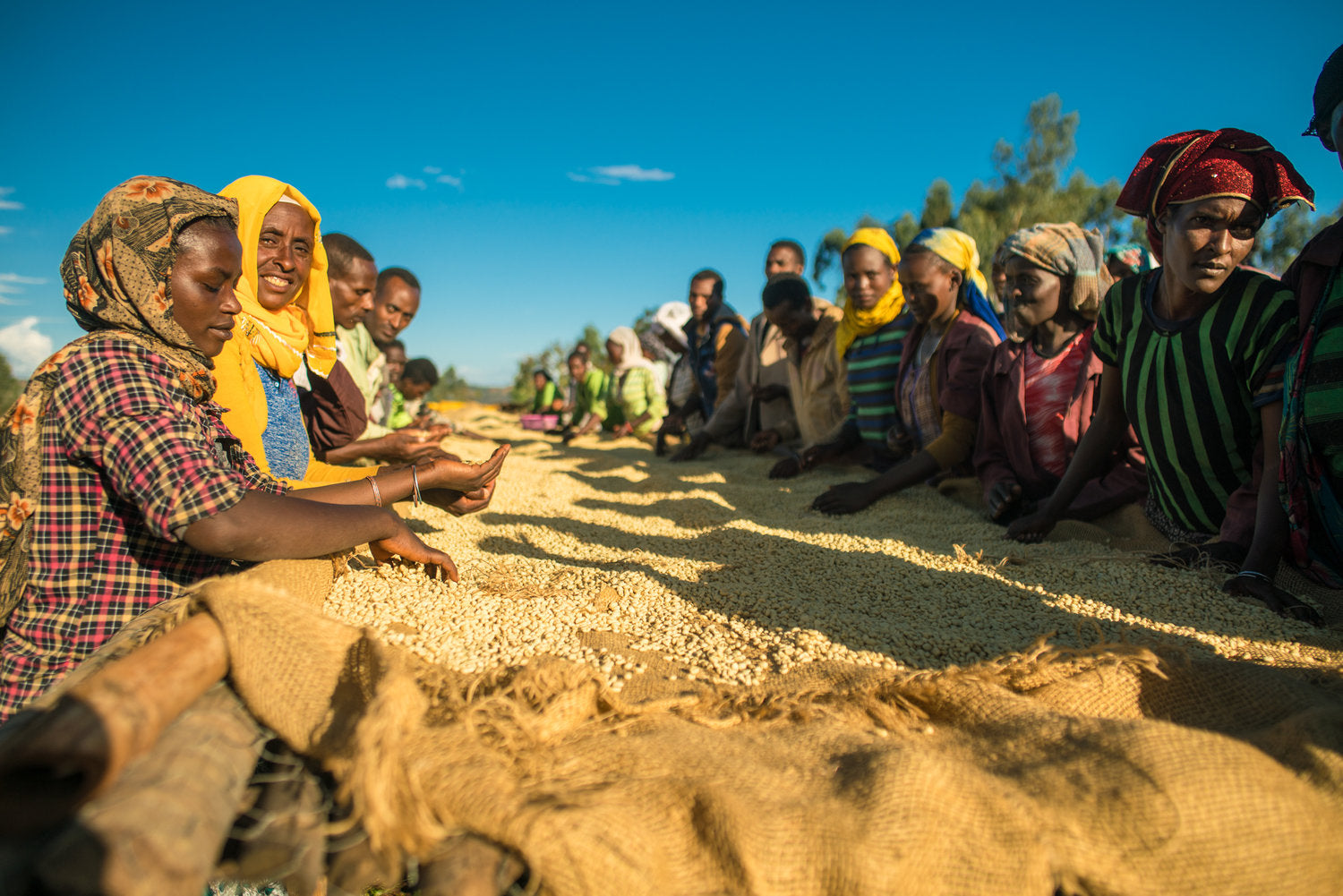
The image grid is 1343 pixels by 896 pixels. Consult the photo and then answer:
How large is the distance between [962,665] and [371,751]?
1.36 metres

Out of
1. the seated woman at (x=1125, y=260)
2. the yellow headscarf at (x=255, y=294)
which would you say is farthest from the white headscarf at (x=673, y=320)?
the yellow headscarf at (x=255, y=294)

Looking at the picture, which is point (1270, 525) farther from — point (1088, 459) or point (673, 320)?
point (673, 320)

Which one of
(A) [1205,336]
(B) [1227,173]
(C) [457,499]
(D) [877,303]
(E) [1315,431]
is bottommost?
(C) [457,499]

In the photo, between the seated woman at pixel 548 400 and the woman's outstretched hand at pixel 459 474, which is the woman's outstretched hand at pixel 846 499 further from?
the seated woman at pixel 548 400

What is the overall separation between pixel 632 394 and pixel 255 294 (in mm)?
7409

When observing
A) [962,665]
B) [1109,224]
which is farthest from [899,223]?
[962,665]

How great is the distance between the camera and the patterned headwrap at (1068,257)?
3.21m

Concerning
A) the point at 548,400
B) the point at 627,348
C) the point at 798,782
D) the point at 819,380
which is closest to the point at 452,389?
the point at 548,400

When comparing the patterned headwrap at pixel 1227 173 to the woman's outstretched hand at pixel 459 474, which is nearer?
the patterned headwrap at pixel 1227 173

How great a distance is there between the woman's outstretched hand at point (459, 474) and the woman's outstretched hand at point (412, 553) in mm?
169

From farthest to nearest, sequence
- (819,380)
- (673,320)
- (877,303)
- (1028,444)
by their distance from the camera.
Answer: (673,320)
(819,380)
(877,303)
(1028,444)

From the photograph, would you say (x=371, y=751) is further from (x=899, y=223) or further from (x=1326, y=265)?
(x=899, y=223)

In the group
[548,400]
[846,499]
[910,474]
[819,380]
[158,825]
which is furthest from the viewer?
[548,400]

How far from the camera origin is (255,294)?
2.67m
